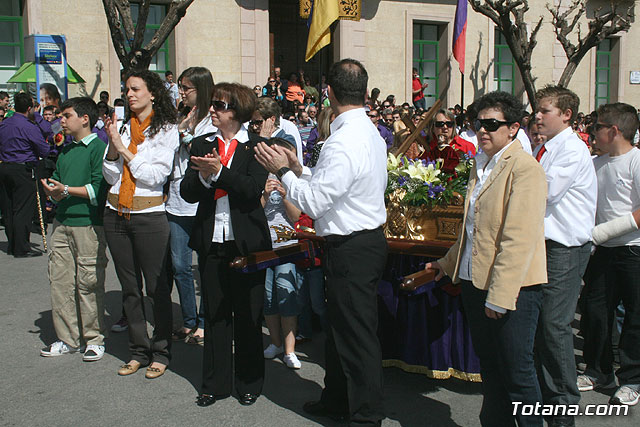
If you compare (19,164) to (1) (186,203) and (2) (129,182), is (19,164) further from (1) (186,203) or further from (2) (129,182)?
(2) (129,182)

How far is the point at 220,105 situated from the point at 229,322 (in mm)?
1452

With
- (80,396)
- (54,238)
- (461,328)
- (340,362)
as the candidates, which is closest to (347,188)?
(340,362)

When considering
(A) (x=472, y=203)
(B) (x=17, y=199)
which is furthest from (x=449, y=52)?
(A) (x=472, y=203)

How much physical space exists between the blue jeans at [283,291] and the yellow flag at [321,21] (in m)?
2.99

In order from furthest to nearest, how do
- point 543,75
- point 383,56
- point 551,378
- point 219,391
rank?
1. point 543,75
2. point 383,56
3. point 219,391
4. point 551,378

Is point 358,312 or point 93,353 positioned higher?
point 358,312

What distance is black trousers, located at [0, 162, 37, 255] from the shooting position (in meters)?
9.38

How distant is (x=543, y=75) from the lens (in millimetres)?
21703

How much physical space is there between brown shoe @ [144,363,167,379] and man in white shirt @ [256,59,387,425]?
1754 mm

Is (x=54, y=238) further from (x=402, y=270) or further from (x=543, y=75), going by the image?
(x=543, y=75)

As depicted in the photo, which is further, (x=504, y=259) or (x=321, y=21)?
(x=321, y=21)

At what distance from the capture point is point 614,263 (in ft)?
14.6

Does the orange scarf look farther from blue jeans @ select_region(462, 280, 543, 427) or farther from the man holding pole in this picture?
the man holding pole

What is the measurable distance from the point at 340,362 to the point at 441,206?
1291mm
